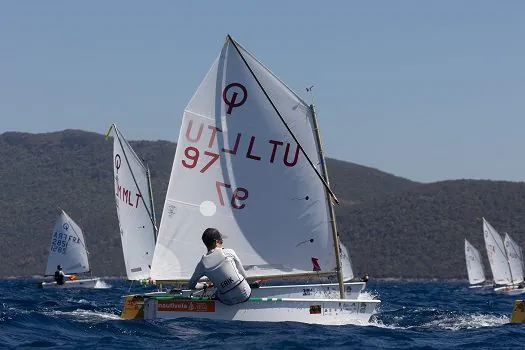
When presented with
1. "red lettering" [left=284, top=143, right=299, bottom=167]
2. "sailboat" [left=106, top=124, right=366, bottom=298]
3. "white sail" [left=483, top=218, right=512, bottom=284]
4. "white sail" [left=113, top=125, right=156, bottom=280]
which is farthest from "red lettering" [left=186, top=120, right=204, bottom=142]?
"white sail" [left=483, top=218, right=512, bottom=284]

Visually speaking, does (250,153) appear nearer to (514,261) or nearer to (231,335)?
(231,335)

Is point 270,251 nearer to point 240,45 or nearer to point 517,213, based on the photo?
point 240,45

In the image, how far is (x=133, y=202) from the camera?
5069 cm

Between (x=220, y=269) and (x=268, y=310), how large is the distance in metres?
1.89

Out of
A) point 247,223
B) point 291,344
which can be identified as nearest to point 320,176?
point 247,223

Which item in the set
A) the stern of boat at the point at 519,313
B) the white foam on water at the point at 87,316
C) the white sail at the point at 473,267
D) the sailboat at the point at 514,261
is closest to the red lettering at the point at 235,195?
the white foam on water at the point at 87,316

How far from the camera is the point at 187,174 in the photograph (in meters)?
28.5

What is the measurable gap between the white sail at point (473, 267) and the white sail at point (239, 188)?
8201 centimetres

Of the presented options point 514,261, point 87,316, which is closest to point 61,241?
point 514,261

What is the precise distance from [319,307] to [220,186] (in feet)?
13.7

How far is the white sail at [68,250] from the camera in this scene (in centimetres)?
8831

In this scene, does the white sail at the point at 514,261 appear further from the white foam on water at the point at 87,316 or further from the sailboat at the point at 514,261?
the white foam on water at the point at 87,316

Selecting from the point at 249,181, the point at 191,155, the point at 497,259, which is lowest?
the point at 249,181

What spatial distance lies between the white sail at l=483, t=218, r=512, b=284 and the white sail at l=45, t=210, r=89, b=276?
34506 millimetres
